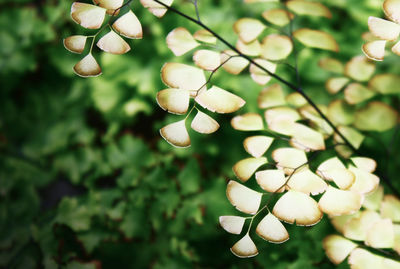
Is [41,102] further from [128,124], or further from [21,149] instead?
[128,124]

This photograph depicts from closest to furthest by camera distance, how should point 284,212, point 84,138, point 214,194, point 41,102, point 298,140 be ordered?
point 284,212 < point 298,140 < point 214,194 < point 84,138 < point 41,102

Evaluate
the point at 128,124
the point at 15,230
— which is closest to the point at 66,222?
the point at 15,230

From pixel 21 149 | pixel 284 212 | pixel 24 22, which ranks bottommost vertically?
pixel 21 149

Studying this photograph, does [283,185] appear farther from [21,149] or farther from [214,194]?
[21,149]

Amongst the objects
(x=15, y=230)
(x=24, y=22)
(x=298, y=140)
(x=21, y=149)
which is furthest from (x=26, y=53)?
(x=298, y=140)

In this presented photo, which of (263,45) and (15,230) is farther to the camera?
(15,230)

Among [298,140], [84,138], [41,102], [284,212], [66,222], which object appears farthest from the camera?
[41,102]

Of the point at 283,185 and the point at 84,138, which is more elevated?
the point at 283,185
